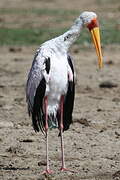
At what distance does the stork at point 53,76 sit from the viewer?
8.29 metres

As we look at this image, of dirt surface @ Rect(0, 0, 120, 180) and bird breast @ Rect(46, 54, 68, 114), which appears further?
dirt surface @ Rect(0, 0, 120, 180)

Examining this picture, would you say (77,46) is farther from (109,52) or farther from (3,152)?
(3,152)

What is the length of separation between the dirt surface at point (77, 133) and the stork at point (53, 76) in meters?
0.37

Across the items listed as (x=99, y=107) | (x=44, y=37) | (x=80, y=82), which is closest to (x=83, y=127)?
(x=99, y=107)

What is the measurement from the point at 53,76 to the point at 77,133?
7.15 feet

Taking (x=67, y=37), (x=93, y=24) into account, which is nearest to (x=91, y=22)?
(x=93, y=24)

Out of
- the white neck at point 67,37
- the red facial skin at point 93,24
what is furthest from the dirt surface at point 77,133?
the red facial skin at point 93,24

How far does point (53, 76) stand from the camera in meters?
8.32

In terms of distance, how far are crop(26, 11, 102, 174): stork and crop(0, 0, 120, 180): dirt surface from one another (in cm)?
37

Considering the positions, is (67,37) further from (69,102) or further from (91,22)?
(69,102)

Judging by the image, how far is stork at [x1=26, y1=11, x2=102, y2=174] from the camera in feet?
27.2

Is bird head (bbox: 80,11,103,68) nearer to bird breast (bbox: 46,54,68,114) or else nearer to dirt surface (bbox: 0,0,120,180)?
bird breast (bbox: 46,54,68,114)

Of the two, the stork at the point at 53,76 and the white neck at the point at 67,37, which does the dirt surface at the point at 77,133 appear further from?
the white neck at the point at 67,37

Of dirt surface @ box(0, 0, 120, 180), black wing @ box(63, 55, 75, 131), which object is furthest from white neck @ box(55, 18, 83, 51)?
dirt surface @ box(0, 0, 120, 180)
